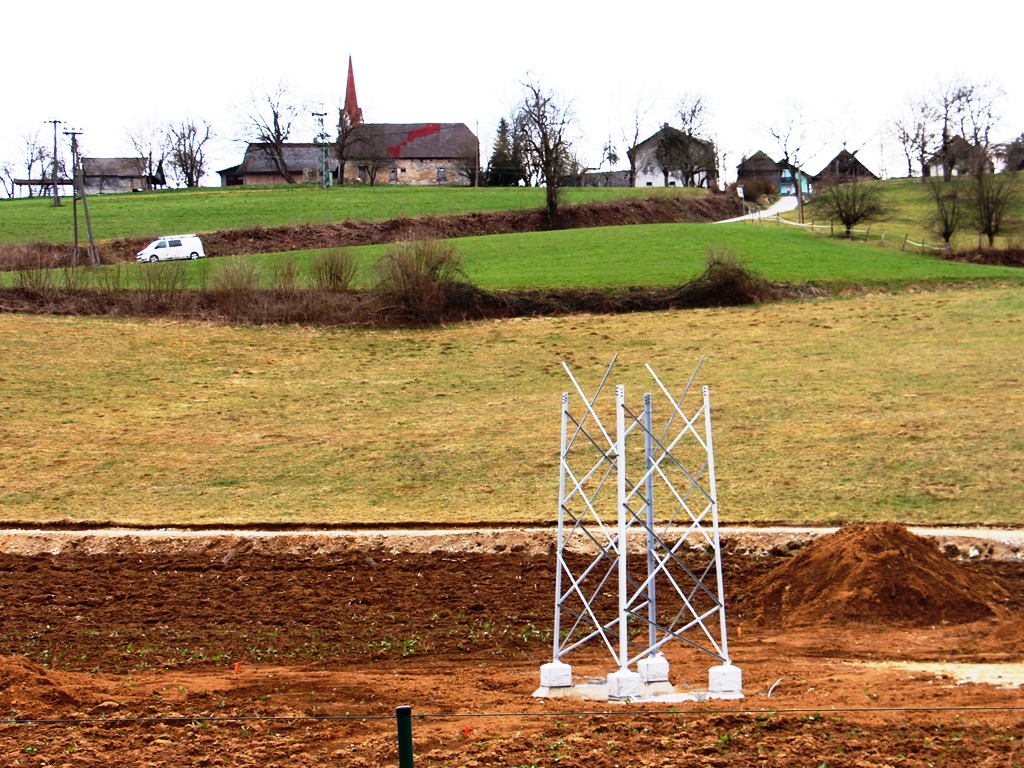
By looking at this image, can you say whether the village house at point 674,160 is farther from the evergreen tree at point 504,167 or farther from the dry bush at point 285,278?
the dry bush at point 285,278

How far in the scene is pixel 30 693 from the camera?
823cm

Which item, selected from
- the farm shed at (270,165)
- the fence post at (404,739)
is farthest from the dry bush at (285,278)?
the farm shed at (270,165)

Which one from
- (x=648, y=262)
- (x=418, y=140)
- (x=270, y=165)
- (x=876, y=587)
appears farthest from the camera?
(x=418, y=140)

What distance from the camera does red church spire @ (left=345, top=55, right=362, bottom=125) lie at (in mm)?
100062

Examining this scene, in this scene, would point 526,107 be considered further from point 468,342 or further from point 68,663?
point 68,663

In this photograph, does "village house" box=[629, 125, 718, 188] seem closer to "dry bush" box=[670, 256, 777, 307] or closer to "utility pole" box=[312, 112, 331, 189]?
"utility pole" box=[312, 112, 331, 189]

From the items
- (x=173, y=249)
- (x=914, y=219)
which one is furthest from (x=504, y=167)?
(x=173, y=249)

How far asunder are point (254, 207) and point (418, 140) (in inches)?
1502

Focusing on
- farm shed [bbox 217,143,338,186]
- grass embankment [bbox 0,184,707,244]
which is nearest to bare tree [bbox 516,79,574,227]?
grass embankment [bbox 0,184,707,244]

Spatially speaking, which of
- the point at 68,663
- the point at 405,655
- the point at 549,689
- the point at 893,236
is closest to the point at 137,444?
the point at 68,663

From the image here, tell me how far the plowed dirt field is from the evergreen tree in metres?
81.6

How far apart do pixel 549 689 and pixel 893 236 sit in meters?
53.2

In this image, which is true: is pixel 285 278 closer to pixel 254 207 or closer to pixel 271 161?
pixel 254 207

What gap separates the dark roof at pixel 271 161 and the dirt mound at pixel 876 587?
91779 mm
